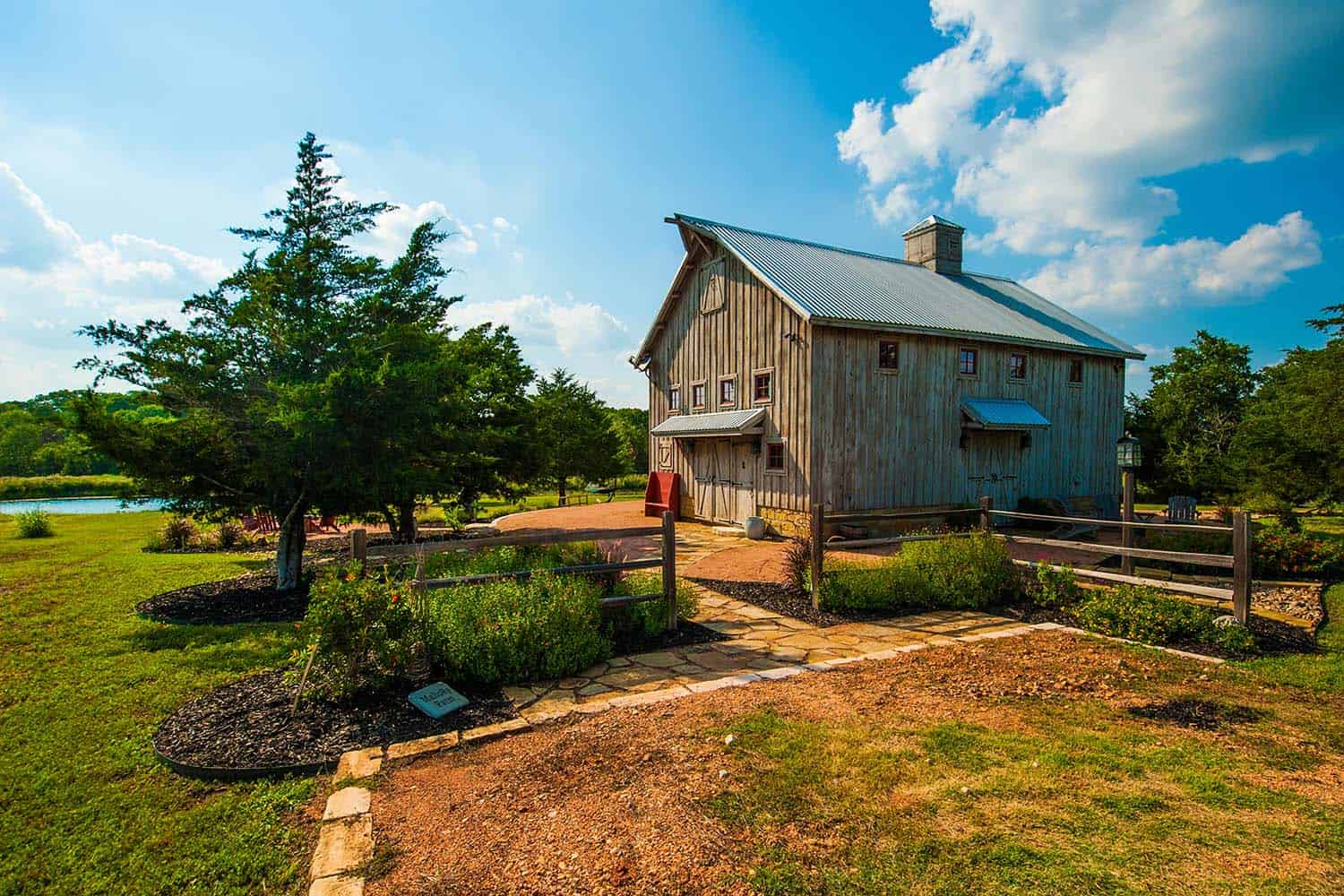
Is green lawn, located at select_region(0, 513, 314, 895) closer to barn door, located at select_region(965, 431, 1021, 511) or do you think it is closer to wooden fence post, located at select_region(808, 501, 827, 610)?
wooden fence post, located at select_region(808, 501, 827, 610)

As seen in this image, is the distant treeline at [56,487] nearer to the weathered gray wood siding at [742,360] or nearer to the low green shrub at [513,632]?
the weathered gray wood siding at [742,360]

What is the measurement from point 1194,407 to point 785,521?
97.3 feet

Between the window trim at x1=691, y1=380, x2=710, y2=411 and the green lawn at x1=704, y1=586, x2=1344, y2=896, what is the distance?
12.1 meters

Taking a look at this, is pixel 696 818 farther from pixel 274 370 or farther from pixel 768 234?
pixel 768 234

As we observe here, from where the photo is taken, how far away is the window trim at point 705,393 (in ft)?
53.8

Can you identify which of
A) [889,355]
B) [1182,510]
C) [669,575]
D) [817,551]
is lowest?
[669,575]

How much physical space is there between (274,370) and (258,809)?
6.77m

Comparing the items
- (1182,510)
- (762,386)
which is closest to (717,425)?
(762,386)

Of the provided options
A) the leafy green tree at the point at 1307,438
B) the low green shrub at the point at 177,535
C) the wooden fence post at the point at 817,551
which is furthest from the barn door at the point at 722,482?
the leafy green tree at the point at 1307,438

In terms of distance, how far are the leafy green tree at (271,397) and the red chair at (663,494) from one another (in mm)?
9255

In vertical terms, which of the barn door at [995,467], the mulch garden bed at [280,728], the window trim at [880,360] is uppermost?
the window trim at [880,360]

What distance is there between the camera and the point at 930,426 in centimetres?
1416

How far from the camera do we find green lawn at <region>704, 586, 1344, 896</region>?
262 centimetres

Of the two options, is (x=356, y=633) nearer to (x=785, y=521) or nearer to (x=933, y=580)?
(x=933, y=580)
